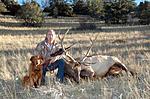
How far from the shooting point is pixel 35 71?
8938 mm

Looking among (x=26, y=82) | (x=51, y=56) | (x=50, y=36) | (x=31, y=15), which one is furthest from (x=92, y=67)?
(x=31, y=15)

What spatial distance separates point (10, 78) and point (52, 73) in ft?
3.29

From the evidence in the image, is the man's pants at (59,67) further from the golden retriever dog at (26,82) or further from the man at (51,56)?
the golden retriever dog at (26,82)

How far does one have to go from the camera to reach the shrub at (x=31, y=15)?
144 ft

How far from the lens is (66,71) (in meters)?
9.72

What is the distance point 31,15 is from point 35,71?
118ft

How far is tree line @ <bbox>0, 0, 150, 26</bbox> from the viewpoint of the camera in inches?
1777

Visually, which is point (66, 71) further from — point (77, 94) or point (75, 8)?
point (75, 8)

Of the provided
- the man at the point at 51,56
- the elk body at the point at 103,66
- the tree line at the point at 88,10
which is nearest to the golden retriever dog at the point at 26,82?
the man at the point at 51,56

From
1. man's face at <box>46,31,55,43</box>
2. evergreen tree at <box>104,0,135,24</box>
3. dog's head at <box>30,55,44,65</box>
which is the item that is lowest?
evergreen tree at <box>104,0,135,24</box>

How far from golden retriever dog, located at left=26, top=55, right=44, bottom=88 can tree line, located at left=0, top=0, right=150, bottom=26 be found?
113 ft

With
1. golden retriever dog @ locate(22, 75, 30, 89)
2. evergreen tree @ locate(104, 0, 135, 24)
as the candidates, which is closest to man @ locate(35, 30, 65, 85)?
golden retriever dog @ locate(22, 75, 30, 89)

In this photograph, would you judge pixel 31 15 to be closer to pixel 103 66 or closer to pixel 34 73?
pixel 103 66

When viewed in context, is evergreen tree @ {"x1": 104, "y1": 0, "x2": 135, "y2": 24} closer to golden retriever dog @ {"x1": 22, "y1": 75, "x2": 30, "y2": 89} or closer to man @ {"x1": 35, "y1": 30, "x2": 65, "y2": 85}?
man @ {"x1": 35, "y1": 30, "x2": 65, "y2": 85}
